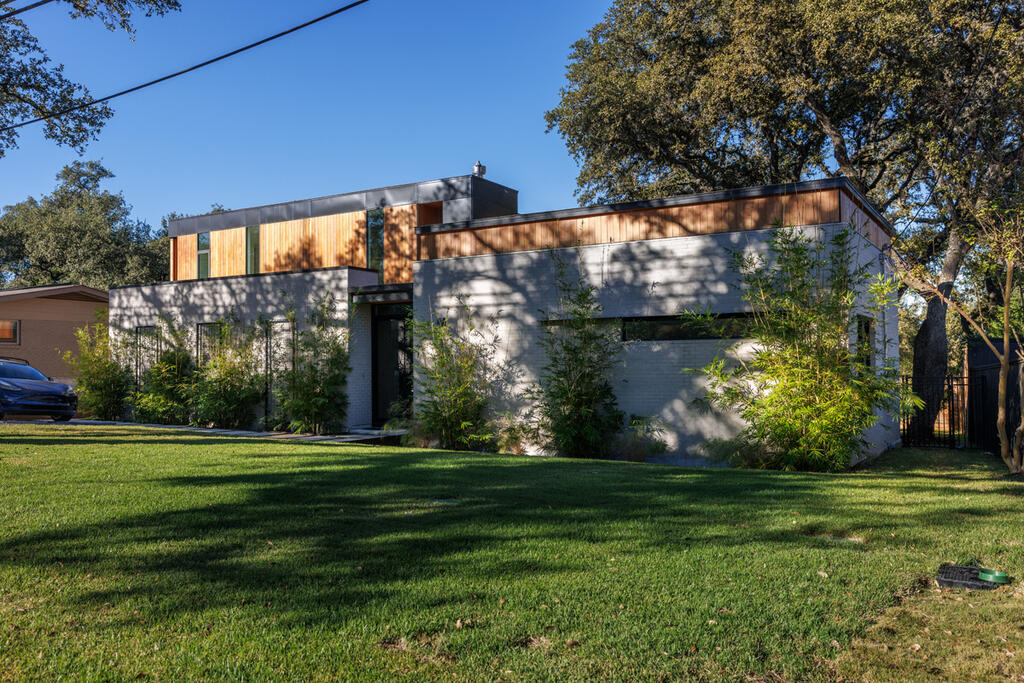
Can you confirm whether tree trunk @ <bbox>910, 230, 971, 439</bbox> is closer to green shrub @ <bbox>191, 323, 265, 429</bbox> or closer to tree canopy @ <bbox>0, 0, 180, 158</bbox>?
green shrub @ <bbox>191, 323, 265, 429</bbox>

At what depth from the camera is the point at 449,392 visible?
486 inches

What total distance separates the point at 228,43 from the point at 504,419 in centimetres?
744

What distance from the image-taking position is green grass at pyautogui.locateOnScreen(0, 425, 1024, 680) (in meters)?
3.20

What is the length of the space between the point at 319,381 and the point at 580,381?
5.75 m

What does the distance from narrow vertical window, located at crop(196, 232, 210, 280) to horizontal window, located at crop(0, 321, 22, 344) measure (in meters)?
6.12

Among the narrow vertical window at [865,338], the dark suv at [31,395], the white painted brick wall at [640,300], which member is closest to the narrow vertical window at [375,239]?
the white painted brick wall at [640,300]

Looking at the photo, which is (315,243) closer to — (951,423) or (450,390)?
(450,390)

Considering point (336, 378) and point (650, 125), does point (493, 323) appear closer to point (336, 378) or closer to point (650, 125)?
point (336, 378)

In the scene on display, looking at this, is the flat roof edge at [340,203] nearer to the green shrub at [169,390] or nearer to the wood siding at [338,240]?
the wood siding at [338,240]

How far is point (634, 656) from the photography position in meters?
3.21

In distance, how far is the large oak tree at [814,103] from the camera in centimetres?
1497

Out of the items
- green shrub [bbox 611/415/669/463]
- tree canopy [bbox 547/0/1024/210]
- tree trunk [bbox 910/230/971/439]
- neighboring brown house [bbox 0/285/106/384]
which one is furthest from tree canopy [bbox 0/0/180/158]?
tree trunk [bbox 910/230/971/439]

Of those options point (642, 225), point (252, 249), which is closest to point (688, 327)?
point (642, 225)

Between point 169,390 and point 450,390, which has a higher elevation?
point 450,390
